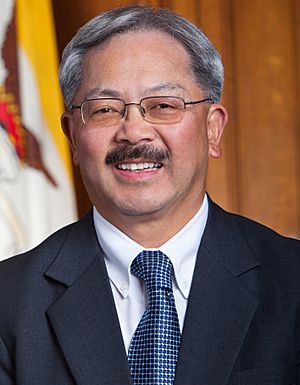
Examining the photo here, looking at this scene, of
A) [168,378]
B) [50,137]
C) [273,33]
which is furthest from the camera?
[273,33]

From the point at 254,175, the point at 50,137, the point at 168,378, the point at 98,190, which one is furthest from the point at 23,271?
the point at 254,175

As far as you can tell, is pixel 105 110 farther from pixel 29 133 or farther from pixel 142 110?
pixel 29 133

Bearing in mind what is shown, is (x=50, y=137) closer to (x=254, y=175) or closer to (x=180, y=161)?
(x=254, y=175)

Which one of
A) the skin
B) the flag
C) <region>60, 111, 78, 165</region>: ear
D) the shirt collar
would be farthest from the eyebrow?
the flag

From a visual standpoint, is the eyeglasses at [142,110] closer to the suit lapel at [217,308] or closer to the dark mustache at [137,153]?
the dark mustache at [137,153]

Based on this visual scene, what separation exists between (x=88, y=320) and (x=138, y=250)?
0.17 metres

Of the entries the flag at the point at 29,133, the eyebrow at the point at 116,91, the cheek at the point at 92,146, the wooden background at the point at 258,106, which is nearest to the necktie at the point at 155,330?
the cheek at the point at 92,146

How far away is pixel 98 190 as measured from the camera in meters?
1.78

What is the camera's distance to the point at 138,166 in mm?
1737

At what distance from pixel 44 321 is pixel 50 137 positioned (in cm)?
143

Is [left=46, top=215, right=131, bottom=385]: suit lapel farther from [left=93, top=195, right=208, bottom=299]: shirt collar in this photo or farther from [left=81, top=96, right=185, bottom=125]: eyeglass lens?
[left=81, top=96, right=185, bottom=125]: eyeglass lens

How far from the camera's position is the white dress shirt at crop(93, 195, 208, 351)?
1.79 metres

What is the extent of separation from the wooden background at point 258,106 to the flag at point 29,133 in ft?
1.05

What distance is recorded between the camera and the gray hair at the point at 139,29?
1806 millimetres
